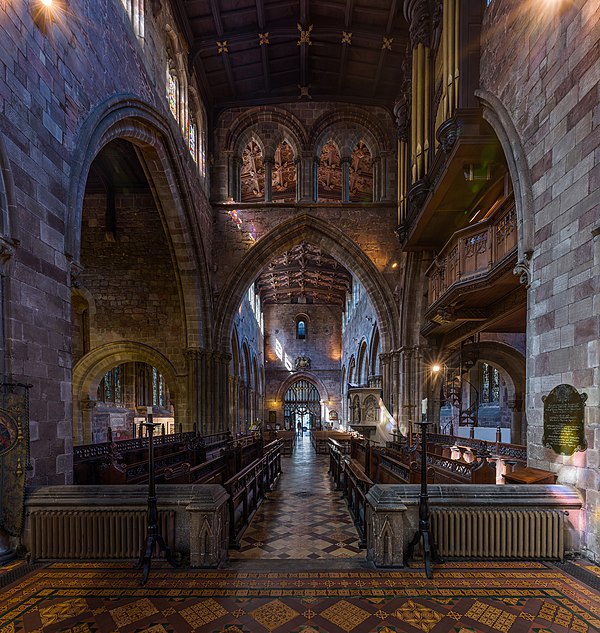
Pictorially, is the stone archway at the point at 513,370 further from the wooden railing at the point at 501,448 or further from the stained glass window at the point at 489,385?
the stained glass window at the point at 489,385

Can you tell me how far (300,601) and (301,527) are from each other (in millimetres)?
3214

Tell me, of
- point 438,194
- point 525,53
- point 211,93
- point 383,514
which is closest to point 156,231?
point 211,93

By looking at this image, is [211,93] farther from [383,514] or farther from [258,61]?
[383,514]

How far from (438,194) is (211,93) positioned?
30.6ft

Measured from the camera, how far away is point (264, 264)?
14.9 m

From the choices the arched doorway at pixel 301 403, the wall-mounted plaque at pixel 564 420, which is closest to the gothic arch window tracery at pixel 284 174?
the wall-mounted plaque at pixel 564 420

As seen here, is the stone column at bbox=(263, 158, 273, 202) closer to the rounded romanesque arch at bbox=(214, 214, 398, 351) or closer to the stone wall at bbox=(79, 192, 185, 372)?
the rounded romanesque arch at bbox=(214, 214, 398, 351)

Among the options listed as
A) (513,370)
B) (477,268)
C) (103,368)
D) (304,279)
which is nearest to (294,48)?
(477,268)

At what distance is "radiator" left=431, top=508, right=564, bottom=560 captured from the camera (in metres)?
4.16

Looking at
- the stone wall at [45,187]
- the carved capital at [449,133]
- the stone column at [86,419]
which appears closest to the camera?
the stone wall at [45,187]

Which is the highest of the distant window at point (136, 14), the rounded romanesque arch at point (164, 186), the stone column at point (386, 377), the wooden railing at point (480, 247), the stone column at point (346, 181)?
the distant window at point (136, 14)

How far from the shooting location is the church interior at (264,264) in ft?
12.6

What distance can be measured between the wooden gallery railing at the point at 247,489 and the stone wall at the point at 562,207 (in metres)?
3.80

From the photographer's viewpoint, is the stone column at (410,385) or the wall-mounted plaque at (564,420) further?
the stone column at (410,385)
